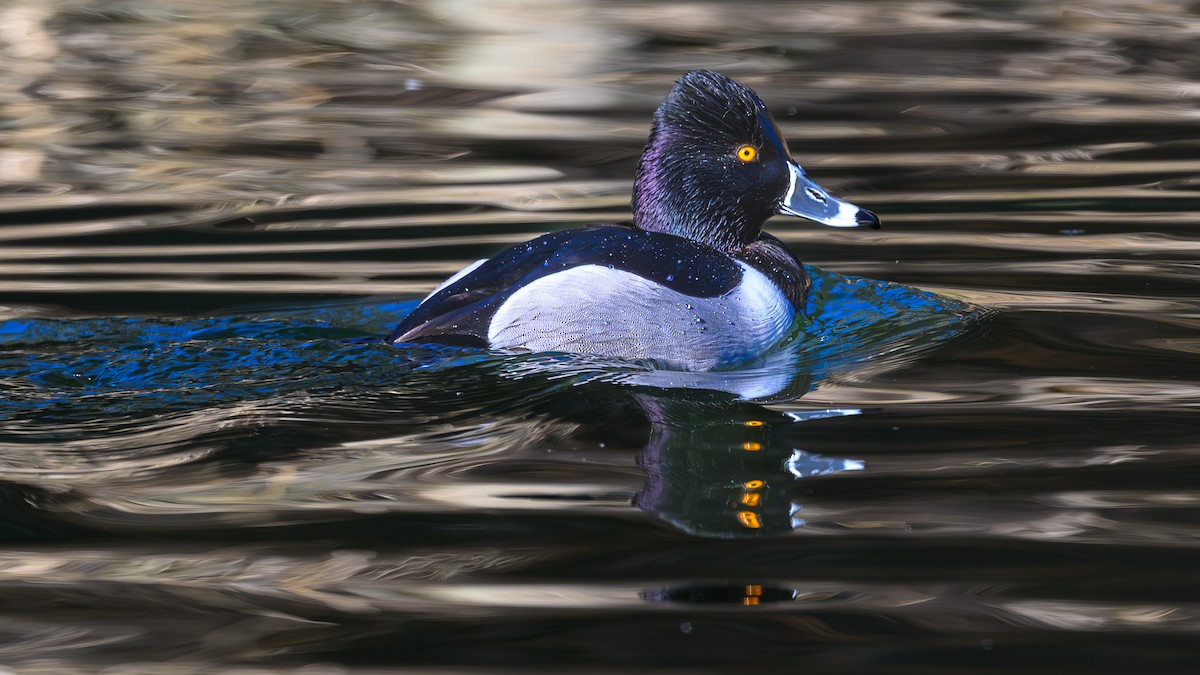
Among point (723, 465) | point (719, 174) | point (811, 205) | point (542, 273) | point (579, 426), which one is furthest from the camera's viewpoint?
point (811, 205)

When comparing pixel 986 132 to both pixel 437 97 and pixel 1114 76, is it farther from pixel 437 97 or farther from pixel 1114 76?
pixel 437 97

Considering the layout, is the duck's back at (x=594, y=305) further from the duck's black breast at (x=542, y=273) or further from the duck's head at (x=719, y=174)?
the duck's head at (x=719, y=174)

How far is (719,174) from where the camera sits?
19.0ft

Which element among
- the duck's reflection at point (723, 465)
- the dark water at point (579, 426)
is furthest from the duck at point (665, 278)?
the duck's reflection at point (723, 465)

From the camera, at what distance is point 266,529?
3.68 m

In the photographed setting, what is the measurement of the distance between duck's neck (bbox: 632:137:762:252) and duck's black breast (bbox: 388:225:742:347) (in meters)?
0.45

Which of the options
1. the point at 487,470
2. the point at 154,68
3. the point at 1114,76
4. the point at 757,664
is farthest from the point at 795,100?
the point at 757,664

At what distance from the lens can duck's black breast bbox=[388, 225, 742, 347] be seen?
5180mm

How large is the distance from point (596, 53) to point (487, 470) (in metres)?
10.2

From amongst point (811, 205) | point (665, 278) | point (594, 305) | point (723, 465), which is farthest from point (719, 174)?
point (723, 465)

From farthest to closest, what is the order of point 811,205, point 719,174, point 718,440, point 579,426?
point 811,205 → point 719,174 → point 579,426 → point 718,440

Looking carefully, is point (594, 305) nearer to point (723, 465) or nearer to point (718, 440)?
point (718, 440)

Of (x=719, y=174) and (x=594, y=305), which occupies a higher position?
(x=719, y=174)

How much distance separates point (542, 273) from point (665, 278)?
41cm
